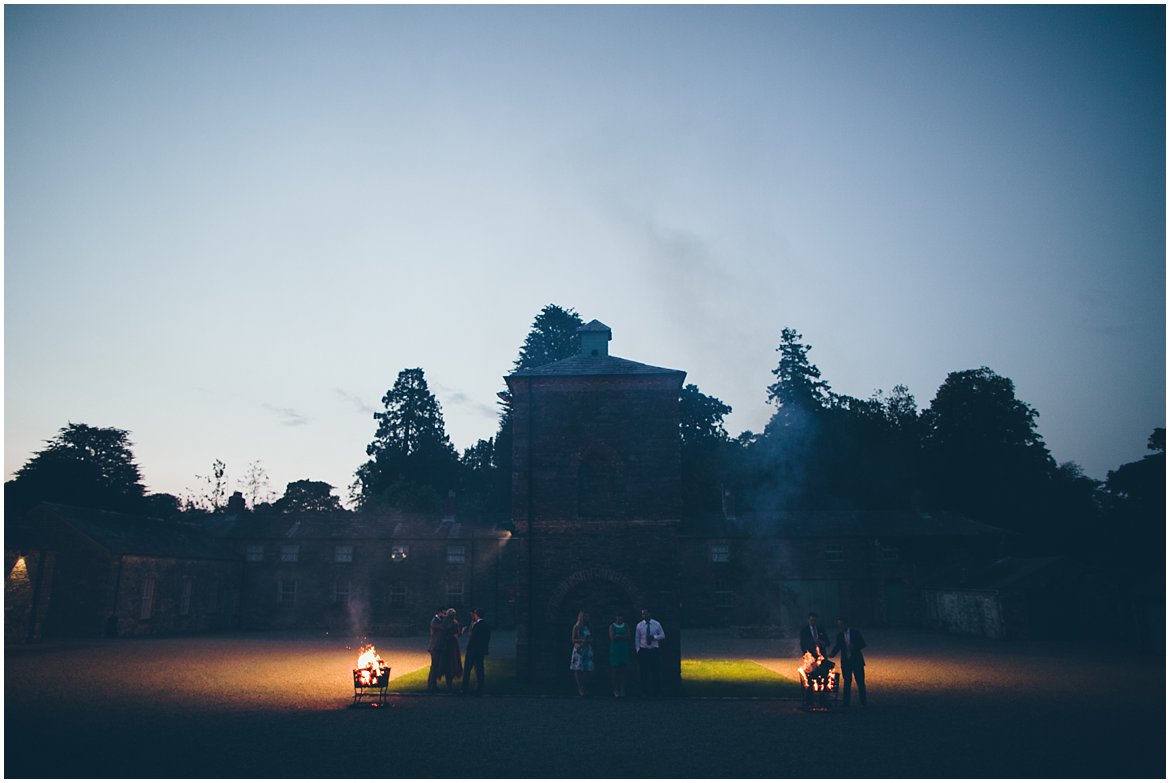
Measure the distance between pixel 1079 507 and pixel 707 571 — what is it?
1282 inches

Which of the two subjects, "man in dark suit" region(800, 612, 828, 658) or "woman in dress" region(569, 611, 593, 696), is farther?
"woman in dress" region(569, 611, 593, 696)

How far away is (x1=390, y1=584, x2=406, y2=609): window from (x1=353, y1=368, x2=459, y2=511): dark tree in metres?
25.8

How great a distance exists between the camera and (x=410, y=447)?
2958 inches

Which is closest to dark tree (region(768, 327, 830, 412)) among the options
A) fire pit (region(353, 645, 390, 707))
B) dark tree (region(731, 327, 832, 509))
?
dark tree (region(731, 327, 832, 509))

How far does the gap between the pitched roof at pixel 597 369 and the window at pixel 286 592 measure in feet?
106

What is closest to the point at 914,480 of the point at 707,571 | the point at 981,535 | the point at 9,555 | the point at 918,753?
the point at 981,535

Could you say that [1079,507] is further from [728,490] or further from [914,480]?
[728,490]

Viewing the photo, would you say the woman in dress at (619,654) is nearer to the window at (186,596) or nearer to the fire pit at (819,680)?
the fire pit at (819,680)

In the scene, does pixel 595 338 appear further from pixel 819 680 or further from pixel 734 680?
pixel 819 680

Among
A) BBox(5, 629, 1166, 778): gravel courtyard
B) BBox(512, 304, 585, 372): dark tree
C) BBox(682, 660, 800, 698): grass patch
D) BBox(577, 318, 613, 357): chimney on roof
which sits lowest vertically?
BBox(682, 660, 800, 698): grass patch

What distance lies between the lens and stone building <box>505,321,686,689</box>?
19.2m

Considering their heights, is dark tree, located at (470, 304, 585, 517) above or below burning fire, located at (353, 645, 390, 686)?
above

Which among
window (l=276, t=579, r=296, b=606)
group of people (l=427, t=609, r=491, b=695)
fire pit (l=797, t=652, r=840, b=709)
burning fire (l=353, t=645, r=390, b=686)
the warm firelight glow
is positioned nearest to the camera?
fire pit (l=797, t=652, r=840, b=709)

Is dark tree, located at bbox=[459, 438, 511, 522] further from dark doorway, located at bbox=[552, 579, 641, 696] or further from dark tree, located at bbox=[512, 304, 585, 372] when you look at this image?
dark doorway, located at bbox=[552, 579, 641, 696]
